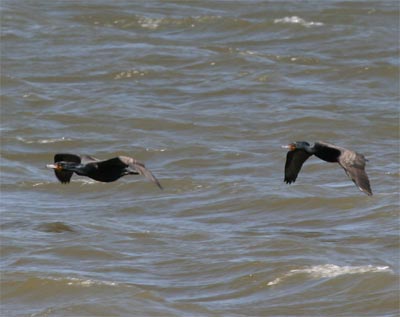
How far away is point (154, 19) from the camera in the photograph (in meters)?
25.8

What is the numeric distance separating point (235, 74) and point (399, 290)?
1063 cm

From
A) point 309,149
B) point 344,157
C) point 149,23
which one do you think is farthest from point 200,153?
point 149,23

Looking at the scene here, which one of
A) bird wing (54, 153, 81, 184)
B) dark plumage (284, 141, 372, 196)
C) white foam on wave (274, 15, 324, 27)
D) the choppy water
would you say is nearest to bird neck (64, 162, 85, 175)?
bird wing (54, 153, 81, 184)

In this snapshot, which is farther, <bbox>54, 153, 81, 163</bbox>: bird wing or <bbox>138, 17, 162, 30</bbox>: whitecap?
<bbox>138, 17, 162, 30</bbox>: whitecap

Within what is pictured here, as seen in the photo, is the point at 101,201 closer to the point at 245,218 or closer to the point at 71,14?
the point at 245,218

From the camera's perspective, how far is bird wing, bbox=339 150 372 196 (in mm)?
11414

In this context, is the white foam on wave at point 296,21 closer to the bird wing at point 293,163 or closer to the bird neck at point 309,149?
the bird wing at point 293,163

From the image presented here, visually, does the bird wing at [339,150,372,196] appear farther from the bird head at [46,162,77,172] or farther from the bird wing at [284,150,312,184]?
the bird head at [46,162,77,172]

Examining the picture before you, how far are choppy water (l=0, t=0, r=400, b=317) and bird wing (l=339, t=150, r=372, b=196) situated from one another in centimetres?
124

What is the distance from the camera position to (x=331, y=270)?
12.9m

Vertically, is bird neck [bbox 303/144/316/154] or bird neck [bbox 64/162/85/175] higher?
bird neck [bbox 303/144/316/154]

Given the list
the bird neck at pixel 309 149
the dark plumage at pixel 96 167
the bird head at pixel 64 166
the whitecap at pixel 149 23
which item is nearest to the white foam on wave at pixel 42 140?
the dark plumage at pixel 96 167

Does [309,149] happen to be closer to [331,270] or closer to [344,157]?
[344,157]

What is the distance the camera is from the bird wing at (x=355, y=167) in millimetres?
11414
